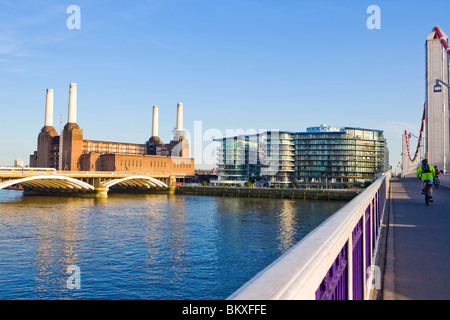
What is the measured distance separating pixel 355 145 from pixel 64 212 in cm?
10301

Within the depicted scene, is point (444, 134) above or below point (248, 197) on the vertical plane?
above

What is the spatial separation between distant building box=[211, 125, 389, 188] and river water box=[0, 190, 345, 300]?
89.3m

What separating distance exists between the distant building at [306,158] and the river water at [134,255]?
89.3 meters

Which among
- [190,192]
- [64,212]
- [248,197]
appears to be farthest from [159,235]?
[190,192]

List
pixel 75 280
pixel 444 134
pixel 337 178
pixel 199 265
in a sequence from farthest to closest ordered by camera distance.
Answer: pixel 337 178
pixel 444 134
pixel 199 265
pixel 75 280

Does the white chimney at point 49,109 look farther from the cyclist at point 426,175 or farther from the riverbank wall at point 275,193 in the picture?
the cyclist at point 426,175

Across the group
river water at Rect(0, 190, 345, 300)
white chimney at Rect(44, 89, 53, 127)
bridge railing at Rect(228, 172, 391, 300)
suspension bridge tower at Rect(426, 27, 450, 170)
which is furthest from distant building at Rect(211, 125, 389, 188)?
bridge railing at Rect(228, 172, 391, 300)

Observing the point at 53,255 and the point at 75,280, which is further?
the point at 53,255

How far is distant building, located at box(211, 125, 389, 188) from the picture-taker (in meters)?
130

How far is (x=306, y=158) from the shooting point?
13425cm

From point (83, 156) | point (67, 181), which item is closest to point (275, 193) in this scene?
point (67, 181)

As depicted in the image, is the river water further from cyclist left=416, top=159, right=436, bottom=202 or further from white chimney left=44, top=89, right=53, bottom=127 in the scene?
white chimney left=44, top=89, right=53, bottom=127

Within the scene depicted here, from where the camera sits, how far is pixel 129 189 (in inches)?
3947

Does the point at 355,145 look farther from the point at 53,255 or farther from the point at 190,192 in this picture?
the point at 53,255
